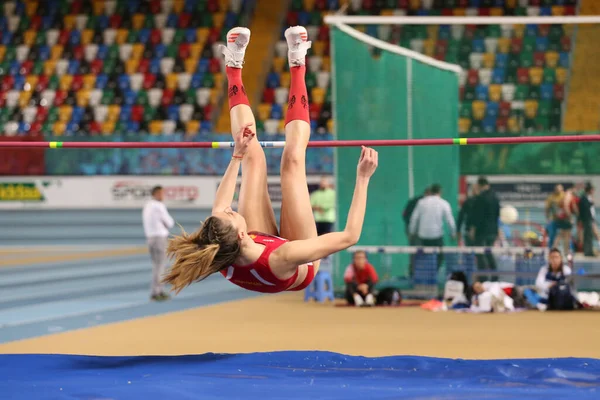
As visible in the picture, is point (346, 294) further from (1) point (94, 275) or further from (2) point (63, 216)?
(2) point (63, 216)

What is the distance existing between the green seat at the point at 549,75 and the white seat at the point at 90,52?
1384cm

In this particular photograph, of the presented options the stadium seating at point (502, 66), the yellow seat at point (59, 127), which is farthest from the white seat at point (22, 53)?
the stadium seating at point (502, 66)

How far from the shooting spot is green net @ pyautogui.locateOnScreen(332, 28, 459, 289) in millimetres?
12781

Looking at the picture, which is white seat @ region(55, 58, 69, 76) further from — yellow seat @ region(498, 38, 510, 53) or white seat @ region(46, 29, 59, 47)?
yellow seat @ region(498, 38, 510, 53)

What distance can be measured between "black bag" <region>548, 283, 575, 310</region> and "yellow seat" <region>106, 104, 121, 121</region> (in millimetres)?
12089

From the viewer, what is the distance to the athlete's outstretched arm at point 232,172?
5891 mm

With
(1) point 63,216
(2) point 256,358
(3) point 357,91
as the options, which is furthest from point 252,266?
(1) point 63,216

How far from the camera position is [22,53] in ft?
77.3

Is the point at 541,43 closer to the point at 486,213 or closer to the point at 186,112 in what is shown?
the point at 486,213

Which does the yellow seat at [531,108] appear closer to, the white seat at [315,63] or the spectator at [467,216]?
the spectator at [467,216]

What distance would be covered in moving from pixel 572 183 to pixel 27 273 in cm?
909

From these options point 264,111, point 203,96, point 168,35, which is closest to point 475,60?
point 264,111

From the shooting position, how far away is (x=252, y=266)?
19.0 feet

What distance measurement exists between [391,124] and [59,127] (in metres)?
10.7
